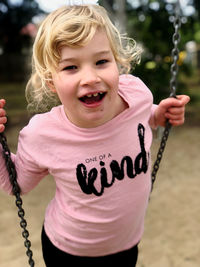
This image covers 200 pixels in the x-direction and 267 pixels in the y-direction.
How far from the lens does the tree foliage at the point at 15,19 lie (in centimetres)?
1105

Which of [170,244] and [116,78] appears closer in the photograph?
[116,78]

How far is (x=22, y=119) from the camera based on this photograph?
5.97 metres

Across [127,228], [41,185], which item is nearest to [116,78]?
[127,228]

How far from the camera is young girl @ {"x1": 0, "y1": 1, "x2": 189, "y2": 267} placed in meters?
0.88

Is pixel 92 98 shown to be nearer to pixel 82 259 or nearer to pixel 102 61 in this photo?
pixel 102 61

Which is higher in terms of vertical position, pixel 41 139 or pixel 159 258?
pixel 41 139

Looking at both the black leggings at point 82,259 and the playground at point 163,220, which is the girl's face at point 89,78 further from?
the playground at point 163,220

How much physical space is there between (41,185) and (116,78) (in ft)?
8.28

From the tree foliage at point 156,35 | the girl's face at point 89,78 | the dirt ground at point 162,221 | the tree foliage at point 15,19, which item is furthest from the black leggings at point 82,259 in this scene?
the tree foliage at point 15,19

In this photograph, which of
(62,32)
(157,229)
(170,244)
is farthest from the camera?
(157,229)

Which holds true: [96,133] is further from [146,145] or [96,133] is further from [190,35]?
[190,35]

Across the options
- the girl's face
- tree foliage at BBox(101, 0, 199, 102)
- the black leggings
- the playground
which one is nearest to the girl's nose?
the girl's face

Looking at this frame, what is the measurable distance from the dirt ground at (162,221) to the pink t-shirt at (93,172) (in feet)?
3.71

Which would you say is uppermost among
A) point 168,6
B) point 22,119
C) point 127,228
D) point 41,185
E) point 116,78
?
point 116,78
